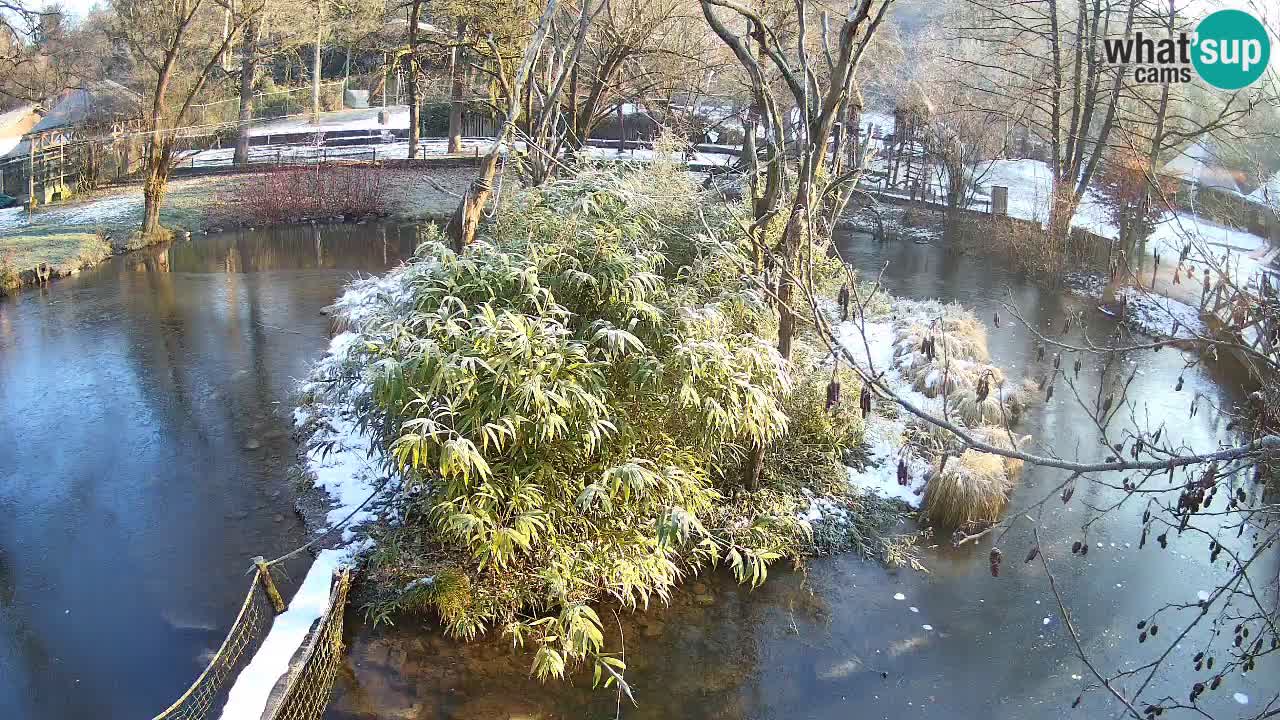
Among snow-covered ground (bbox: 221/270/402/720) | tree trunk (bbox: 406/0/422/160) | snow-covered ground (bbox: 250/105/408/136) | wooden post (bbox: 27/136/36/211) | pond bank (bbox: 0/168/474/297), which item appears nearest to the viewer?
snow-covered ground (bbox: 221/270/402/720)

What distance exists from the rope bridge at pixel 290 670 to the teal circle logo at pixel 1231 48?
830 cm

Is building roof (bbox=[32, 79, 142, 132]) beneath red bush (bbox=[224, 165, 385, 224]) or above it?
above

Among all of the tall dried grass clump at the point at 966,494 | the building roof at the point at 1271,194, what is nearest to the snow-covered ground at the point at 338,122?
the tall dried grass clump at the point at 966,494

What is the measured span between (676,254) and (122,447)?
5.97 m

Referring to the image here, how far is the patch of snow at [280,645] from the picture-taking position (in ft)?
18.0

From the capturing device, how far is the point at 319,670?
618cm

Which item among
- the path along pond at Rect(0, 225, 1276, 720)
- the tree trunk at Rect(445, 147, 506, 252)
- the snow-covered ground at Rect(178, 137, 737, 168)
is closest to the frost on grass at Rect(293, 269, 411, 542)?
the path along pond at Rect(0, 225, 1276, 720)

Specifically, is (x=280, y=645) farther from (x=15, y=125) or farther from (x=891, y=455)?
(x=15, y=125)

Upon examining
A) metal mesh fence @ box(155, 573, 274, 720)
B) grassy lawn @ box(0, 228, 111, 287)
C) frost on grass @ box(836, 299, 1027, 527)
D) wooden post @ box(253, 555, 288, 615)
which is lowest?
metal mesh fence @ box(155, 573, 274, 720)

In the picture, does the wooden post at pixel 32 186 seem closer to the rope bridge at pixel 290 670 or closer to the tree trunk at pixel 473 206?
the tree trunk at pixel 473 206

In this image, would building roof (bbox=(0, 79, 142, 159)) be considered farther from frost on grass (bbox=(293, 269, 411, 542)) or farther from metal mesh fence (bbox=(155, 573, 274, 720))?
metal mesh fence (bbox=(155, 573, 274, 720))

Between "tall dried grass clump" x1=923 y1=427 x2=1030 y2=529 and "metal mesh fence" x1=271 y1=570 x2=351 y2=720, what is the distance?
16.3ft

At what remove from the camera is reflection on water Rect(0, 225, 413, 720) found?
263 inches

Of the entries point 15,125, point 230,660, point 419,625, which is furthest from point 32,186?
point 419,625
